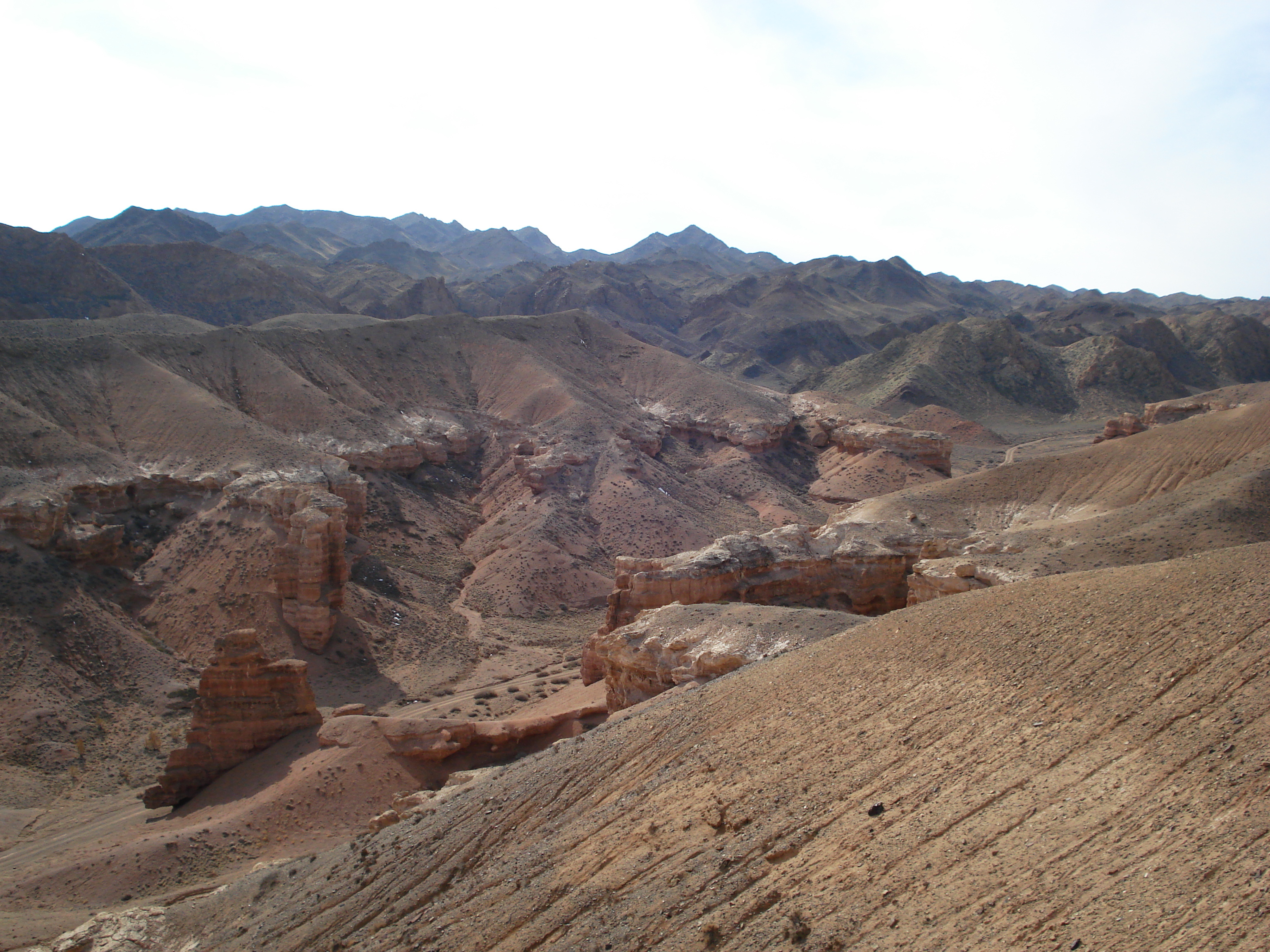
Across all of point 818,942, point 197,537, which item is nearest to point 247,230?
point 197,537

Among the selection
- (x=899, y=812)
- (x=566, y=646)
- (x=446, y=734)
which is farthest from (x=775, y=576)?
(x=899, y=812)

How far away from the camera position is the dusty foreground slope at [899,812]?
28.3 feet

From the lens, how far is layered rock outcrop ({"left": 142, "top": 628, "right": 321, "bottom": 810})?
76.6ft

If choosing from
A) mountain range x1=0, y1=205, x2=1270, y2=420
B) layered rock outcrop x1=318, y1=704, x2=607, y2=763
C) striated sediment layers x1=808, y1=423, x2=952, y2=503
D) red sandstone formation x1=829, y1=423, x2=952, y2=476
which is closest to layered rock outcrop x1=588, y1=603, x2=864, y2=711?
layered rock outcrop x1=318, y1=704, x2=607, y2=763

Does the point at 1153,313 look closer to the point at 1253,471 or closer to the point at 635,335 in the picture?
the point at 635,335

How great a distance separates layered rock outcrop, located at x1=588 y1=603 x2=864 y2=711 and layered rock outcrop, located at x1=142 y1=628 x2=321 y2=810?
9443 millimetres

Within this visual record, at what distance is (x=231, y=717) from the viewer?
78.3 ft

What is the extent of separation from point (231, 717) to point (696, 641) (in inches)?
523

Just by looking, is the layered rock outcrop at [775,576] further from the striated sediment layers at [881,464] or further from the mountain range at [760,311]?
the mountain range at [760,311]

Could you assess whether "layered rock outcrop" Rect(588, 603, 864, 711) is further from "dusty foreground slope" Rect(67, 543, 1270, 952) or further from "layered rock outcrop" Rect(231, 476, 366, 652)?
"layered rock outcrop" Rect(231, 476, 366, 652)

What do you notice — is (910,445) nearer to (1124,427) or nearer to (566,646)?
(1124,427)

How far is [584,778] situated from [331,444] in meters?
37.9

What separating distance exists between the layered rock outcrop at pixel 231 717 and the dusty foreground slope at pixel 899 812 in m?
7.74

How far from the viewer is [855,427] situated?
2739 inches
